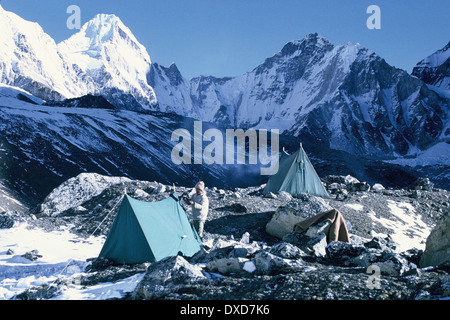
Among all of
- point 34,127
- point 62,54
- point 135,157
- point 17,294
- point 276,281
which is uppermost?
point 62,54

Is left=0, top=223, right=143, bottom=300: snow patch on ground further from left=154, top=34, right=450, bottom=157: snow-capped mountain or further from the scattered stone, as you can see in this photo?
left=154, top=34, right=450, bottom=157: snow-capped mountain

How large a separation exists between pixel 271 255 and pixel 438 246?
148 inches

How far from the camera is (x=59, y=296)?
6.50 metres

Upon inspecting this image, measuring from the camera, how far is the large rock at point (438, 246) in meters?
8.03

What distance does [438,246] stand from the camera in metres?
8.23

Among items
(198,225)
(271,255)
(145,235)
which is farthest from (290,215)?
(271,255)

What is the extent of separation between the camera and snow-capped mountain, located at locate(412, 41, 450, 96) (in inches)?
7318

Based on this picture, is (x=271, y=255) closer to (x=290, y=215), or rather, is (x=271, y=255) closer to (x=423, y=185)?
(x=290, y=215)

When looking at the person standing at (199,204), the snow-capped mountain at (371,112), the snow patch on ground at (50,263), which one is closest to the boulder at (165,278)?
the snow patch on ground at (50,263)

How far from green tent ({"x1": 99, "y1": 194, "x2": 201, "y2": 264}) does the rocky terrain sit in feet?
1.41
